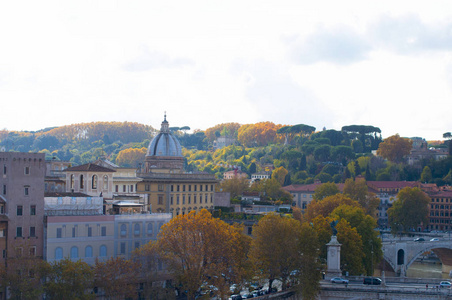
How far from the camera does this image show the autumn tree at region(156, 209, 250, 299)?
4809cm

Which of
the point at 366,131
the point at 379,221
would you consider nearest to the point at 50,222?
the point at 379,221

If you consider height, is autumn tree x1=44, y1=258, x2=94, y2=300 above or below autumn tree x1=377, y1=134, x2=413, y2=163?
below

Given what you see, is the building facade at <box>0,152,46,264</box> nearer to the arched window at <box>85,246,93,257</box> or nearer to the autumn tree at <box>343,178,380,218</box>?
the arched window at <box>85,246,93,257</box>

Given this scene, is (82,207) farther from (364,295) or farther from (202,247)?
(364,295)

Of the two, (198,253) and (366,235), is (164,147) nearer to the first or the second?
(366,235)

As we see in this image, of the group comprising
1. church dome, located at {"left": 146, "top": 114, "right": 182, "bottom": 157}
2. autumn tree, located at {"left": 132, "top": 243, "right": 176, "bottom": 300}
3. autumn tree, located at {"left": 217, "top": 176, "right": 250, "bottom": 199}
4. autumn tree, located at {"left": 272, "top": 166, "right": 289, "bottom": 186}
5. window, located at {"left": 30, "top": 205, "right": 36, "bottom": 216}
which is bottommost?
autumn tree, located at {"left": 132, "top": 243, "right": 176, "bottom": 300}

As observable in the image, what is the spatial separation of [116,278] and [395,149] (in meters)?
121

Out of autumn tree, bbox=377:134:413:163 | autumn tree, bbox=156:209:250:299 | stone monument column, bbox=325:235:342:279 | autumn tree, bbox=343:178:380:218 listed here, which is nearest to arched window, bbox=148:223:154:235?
autumn tree, bbox=156:209:250:299

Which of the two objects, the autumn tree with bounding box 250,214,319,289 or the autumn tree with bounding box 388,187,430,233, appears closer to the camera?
the autumn tree with bounding box 250,214,319,289

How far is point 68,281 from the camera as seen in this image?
4275cm

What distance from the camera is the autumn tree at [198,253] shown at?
48094mm

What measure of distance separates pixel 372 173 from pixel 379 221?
24.1 m

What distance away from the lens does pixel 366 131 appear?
188 metres

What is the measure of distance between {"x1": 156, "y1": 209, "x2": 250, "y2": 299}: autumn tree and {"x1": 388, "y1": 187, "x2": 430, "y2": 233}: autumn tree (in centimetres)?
6274
